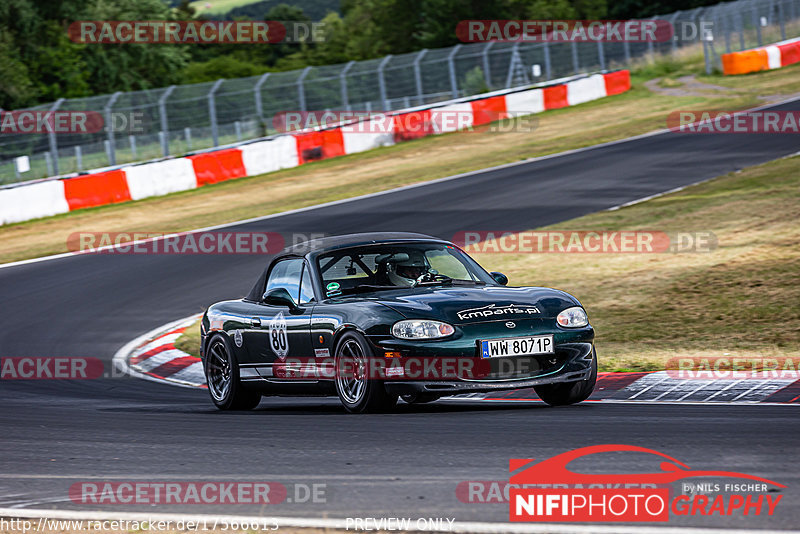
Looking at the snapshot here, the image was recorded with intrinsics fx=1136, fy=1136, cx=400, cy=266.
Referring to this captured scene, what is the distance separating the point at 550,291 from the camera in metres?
7.83

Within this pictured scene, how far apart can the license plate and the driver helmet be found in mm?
1315

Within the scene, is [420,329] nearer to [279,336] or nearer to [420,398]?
[420,398]

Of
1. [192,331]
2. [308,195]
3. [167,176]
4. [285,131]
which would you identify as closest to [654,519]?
[192,331]

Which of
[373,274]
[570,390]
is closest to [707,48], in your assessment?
[373,274]

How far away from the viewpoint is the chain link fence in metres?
26.4

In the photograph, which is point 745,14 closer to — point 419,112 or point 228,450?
point 419,112

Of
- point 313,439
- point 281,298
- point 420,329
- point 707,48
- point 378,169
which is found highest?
point 707,48

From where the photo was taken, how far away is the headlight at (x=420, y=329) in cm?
716

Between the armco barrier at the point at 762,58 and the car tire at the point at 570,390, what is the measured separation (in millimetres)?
Answer: 31206

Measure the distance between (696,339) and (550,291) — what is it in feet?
8.17

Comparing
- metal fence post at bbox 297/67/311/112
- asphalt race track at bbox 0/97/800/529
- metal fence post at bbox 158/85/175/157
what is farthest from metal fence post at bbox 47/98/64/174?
asphalt race track at bbox 0/97/800/529

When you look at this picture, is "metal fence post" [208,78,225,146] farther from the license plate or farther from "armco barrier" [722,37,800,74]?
the license plate

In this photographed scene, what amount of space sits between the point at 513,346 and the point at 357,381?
1.08 meters

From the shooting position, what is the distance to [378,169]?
27.6m
